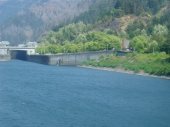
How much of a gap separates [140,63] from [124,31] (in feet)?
103

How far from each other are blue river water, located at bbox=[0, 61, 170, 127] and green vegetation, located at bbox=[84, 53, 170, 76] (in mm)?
3091

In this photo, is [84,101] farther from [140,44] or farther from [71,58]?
[71,58]

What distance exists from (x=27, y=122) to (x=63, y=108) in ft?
21.0

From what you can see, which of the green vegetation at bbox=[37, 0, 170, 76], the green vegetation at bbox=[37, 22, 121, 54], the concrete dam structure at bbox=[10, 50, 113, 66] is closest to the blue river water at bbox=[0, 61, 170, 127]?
the green vegetation at bbox=[37, 0, 170, 76]

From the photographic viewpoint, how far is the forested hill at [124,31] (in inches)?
3776

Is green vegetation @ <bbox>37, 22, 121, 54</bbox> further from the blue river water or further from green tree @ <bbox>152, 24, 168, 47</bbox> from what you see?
the blue river water

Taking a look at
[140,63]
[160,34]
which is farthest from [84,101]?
[160,34]

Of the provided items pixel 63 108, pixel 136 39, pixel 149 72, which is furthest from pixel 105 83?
pixel 136 39

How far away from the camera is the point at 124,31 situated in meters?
113

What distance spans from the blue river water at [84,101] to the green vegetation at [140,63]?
3.09m

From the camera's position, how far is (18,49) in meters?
126

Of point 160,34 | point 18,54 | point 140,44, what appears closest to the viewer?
point 140,44

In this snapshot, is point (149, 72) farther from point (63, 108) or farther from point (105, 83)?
point (63, 108)

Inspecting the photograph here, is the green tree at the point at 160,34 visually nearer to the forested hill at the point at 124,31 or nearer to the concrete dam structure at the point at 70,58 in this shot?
the forested hill at the point at 124,31
